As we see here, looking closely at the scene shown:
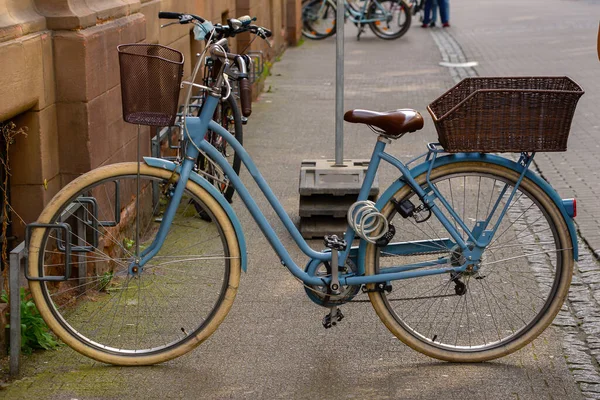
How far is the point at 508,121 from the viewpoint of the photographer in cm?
450

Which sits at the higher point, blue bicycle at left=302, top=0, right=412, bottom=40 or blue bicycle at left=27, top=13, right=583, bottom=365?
blue bicycle at left=27, top=13, right=583, bottom=365

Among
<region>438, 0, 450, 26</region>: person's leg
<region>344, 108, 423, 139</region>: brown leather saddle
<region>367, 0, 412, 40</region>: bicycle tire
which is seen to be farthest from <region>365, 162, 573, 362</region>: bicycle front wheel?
<region>438, 0, 450, 26</region>: person's leg

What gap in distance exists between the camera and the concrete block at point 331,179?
686cm

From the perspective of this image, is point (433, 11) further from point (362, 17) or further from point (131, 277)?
point (131, 277)

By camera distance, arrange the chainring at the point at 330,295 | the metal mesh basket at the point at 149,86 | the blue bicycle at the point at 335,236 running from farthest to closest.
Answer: the chainring at the point at 330,295, the blue bicycle at the point at 335,236, the metal mesh basket at the point at 149,86

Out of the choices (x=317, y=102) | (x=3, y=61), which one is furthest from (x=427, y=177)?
(x=317, y=102)

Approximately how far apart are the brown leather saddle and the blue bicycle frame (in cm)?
7

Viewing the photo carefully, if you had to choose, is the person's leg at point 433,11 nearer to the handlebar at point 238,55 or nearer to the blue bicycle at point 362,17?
the blue bicycle at point 362,17

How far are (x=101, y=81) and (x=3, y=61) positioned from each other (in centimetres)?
108

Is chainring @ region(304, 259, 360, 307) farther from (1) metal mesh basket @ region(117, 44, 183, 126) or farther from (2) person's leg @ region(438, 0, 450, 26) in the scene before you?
(2) person's leg @ region(438, 0, 450, 26)

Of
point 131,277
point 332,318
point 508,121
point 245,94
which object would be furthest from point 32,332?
point 508,121

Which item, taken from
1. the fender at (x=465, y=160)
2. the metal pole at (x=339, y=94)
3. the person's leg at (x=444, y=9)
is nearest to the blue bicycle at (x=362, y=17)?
the person's leg at (x=444, y=9)

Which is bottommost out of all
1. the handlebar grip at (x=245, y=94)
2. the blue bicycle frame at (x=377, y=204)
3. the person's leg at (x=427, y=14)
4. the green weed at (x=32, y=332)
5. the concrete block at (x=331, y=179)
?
the person's leg at (x=427, y=14)

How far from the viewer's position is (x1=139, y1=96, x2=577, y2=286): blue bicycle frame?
15.1 feet
